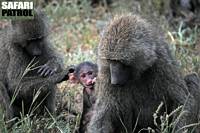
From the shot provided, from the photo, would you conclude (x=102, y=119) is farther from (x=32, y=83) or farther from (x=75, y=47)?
(x=75, y=47)

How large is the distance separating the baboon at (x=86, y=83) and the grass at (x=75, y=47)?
0.38 feet

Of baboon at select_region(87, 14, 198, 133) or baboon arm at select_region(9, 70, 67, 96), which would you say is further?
baboon arm at select_region(9, 70, 67, 96)

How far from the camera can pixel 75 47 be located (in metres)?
9.45

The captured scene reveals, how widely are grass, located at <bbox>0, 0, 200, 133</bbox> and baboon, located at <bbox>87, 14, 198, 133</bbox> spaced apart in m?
0.20

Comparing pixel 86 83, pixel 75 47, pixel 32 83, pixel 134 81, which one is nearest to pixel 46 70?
pixel 32 83

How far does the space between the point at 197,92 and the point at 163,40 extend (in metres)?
0.67

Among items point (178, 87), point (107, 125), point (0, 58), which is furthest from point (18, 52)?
point (178, 87)

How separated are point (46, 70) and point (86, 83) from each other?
611 millimetres

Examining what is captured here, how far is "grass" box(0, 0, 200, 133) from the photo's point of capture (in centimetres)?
585

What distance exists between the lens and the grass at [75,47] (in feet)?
19.2

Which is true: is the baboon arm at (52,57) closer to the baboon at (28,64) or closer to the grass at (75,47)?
the baboon at (28,64)

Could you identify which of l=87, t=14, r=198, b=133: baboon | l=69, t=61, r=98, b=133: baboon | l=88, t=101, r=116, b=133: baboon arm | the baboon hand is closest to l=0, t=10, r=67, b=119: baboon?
the baboon hand

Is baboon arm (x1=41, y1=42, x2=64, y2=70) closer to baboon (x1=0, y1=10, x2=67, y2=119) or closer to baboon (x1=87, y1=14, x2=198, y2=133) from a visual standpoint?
baboon (x1=0, y1=10, x2=67, y2=119)

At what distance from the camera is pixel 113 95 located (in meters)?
5.56
